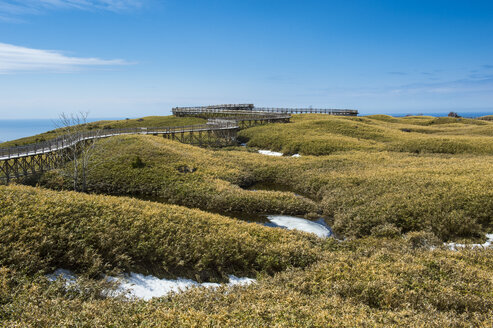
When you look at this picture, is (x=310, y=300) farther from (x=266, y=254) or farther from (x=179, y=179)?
(x=179, y=179)

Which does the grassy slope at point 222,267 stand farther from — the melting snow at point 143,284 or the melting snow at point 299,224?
the melting snow at point 299,224

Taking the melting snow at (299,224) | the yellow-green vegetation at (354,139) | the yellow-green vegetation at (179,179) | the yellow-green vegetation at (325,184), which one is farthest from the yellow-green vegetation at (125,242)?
the yellow-green vegetation at (354,139)

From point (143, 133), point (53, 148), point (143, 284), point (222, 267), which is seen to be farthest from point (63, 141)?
point (222, 267)

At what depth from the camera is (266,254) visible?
52.6 feet

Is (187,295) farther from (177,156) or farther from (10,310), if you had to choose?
(177,156)

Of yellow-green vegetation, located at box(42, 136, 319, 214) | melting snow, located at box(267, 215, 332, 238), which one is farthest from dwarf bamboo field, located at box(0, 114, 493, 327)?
melting snow, located at box(267, 215, 332, 238)

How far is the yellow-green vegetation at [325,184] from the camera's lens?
21391mm

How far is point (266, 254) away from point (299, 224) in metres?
8.31

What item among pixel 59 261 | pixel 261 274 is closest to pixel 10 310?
pixel 59 261

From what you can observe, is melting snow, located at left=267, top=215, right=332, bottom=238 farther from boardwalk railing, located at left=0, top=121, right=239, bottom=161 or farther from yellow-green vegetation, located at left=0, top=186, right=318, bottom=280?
boardwalk railing, located at left=0, top=121, right=239, bottom=161

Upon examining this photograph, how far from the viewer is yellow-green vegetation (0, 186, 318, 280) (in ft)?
41.1

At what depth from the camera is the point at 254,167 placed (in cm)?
4034

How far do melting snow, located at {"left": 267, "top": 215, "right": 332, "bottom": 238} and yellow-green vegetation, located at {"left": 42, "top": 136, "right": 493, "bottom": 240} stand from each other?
101cm

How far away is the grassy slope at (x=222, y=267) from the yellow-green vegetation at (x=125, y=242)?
0.06 metres
